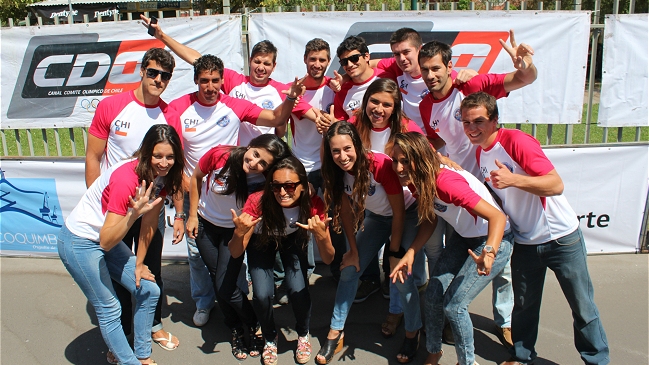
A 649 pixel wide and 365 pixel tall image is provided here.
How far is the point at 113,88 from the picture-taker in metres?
5.06

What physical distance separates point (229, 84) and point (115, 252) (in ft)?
5.89

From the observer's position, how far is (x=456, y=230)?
128 inches

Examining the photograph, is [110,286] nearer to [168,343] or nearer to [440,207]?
[168,343]

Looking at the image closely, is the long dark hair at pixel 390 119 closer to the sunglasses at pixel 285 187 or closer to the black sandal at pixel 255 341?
the sunglasses at pixel 285 187

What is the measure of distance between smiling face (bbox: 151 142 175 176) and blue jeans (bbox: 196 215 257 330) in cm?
62

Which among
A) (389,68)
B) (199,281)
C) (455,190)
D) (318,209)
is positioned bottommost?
(199,281)

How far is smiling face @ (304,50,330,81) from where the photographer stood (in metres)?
4.05

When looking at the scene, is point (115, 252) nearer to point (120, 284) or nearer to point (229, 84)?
point (120, 284)

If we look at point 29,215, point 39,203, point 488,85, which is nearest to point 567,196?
point 488,85

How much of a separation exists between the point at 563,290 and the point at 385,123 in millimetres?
1584

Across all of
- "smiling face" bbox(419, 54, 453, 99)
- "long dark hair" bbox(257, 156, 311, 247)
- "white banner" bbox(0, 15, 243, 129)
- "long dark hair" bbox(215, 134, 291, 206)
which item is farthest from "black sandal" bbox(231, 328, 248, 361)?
"white banner" bbox(0, 15, 243, 129)

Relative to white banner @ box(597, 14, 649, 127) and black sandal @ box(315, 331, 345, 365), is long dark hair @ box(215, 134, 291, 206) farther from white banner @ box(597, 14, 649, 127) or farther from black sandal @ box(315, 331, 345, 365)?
white banner @ box(597, 14, 649, 127)

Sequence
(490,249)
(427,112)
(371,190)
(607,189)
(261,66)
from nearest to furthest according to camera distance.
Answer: (490,249), (371,190), (427,112), (261,66), (607,189)

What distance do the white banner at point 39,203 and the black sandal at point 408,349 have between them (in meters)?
2.61
